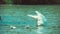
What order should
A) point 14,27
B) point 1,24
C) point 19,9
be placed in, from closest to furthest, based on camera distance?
point 14,27, point 1,24, point 19,9

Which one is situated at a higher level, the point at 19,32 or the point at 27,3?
the point at 27,3

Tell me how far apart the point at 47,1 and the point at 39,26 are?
4.38 ft

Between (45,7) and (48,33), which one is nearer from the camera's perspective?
(48,33)

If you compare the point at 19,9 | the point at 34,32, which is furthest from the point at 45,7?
the point at 34,32

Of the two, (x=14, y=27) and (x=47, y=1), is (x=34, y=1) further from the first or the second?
(x=14, y=27)

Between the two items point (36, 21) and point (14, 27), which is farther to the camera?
point (36, 21)

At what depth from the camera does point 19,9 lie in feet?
12.2

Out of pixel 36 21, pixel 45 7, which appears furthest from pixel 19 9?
pixel 36 21

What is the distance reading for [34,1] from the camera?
3.15 meters

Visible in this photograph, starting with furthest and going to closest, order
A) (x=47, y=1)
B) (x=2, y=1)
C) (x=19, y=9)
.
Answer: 1. (x=19, y=9)
2. (x=47, y=1)
3. (x=2, y=1)

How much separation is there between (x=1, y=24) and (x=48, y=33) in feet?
2.08

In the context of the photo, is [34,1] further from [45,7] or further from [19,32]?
[19,32]

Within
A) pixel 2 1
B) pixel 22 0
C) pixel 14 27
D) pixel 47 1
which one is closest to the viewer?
pixel 14 27

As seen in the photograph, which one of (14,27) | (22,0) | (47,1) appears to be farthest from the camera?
(47,1)
